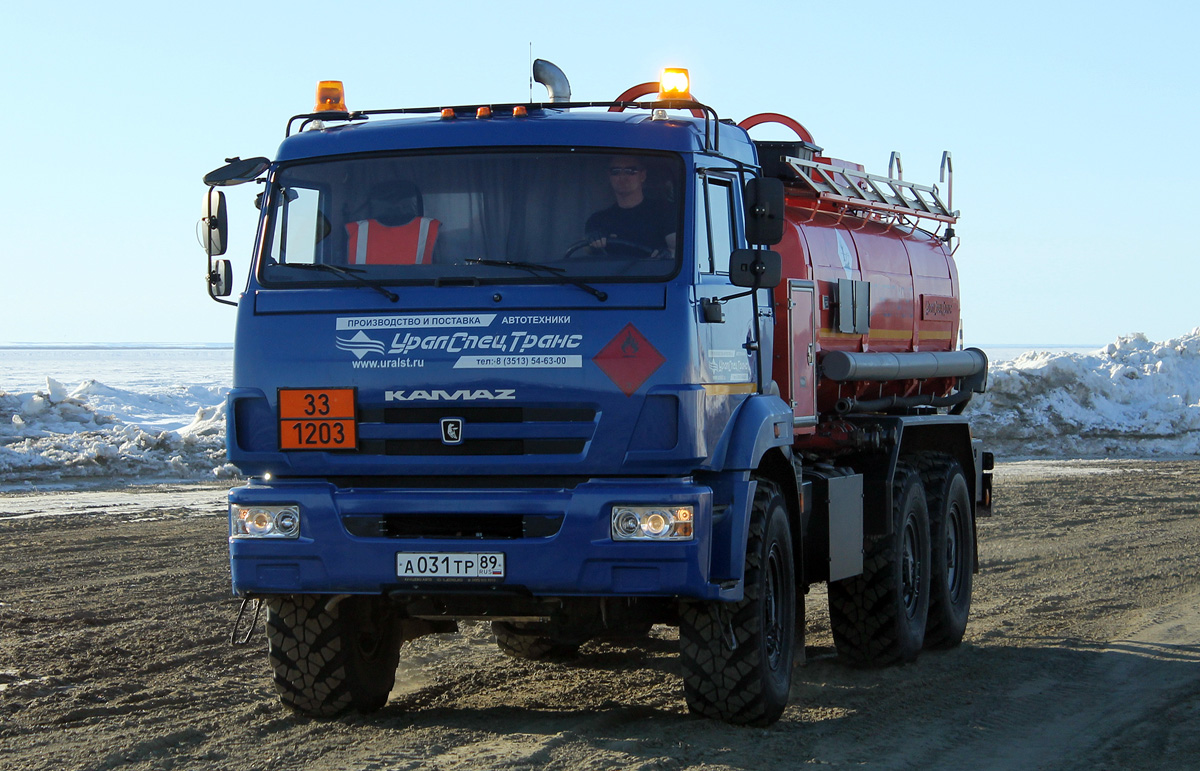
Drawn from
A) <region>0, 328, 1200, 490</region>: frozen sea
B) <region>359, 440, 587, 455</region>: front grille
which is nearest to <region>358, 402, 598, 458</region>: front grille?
<region>359, 440, 587, 455</region>: front grille

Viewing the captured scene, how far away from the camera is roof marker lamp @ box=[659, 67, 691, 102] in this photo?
7734 mm

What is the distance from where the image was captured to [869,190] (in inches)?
417

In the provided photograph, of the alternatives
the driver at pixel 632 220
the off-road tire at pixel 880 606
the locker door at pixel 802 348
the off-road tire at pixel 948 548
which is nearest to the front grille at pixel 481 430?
the driver at pixel 632 220

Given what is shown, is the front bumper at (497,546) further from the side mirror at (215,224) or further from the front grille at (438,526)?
the side mirror at (215,224)

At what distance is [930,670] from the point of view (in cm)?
955

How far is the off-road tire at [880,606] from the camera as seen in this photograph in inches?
379

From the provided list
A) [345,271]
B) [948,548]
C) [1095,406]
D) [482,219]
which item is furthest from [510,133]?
[1095,406]

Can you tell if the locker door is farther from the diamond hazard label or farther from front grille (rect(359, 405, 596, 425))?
front grille (rect(359, 405, 596, 425))

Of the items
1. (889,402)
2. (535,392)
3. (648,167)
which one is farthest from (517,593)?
(889,402)

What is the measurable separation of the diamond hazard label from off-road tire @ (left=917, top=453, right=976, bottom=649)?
15.4 feet

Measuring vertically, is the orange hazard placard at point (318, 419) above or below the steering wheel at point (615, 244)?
below

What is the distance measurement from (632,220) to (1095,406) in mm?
29247

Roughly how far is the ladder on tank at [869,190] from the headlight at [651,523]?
3.55 m

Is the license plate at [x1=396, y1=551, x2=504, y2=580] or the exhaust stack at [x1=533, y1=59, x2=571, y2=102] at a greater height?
the exhaust stack at [x1=533, y1=59, x2=571, y2=102]
